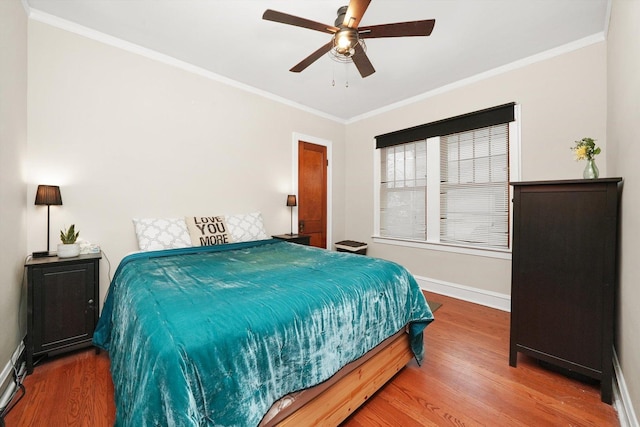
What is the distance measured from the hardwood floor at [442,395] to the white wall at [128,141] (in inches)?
38.6

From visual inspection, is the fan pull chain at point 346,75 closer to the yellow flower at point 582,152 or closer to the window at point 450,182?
the window at point 450,182

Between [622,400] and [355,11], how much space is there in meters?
2.75

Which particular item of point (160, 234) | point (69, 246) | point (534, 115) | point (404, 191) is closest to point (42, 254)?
point (69, 246)

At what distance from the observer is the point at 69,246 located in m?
2.04

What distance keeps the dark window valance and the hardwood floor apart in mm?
2379

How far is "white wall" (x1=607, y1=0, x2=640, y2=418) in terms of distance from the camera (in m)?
1.33

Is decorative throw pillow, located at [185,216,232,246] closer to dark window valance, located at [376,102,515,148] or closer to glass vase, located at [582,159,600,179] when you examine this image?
dark window valance, located at [376,102,515,148]

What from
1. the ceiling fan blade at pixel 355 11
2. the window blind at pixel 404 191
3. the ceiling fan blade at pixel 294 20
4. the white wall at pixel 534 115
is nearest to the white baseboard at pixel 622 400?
the white wall at pixel 534 115

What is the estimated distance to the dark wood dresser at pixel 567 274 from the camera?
1.58 metres

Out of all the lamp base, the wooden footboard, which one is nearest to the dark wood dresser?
the wooden footboard

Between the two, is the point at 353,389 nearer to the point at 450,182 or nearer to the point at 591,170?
the point at 591,170

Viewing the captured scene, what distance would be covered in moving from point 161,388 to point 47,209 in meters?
2.32

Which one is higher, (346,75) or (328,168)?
(346,75)

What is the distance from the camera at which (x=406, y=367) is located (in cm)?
193
